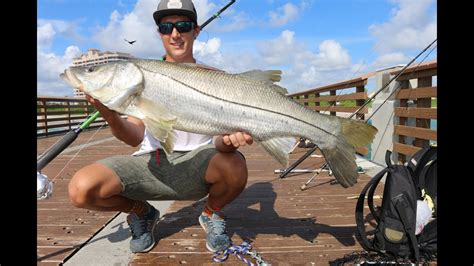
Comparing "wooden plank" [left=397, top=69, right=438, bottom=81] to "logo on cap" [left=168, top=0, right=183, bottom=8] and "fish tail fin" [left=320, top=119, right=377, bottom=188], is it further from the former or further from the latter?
"logo on cap" [left=168, top=0, right=183, bottom=8]

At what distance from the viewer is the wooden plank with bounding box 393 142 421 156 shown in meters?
5.68

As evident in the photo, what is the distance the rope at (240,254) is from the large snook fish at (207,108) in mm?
886

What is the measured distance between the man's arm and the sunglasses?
0.85 m

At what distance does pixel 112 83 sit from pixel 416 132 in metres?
4.47

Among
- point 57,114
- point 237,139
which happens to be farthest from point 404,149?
point 57,114

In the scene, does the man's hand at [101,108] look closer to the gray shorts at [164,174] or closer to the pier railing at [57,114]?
the gray shorts at [164,174]

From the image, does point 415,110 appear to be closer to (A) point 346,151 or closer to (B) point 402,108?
(B) point 402,108

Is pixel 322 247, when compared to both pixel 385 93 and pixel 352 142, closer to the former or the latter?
pixel 352 142

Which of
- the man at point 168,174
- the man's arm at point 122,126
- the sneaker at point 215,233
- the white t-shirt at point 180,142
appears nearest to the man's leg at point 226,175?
the man at point 168,174

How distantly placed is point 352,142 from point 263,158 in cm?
579

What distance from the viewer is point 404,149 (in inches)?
236

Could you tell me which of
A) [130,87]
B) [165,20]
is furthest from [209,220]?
[165,20]

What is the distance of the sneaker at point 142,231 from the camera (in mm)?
3166

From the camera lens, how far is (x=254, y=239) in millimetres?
3428
